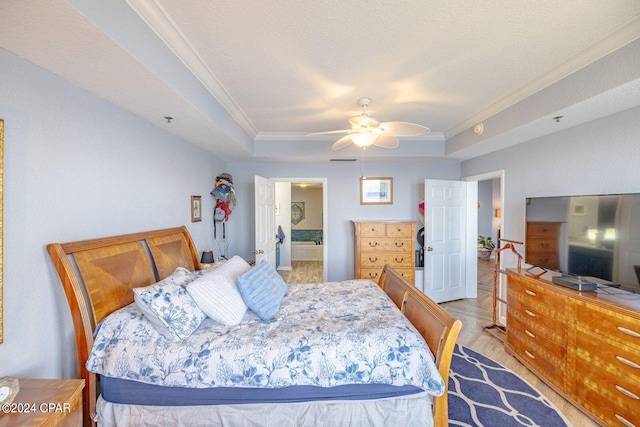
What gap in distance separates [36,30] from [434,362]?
2596mm

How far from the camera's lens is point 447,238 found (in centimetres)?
412

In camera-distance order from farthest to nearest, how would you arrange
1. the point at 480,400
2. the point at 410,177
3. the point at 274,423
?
1. the point at 410,177
2. the point at 480,400
3. the point at 274,423

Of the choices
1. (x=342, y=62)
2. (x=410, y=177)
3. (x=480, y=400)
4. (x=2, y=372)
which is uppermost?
(x=342, y=62)

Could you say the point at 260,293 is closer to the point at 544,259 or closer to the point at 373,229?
the point at 373,229

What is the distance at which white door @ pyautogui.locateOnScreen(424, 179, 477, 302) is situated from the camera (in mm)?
3998

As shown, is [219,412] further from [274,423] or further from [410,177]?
A: [410,177]

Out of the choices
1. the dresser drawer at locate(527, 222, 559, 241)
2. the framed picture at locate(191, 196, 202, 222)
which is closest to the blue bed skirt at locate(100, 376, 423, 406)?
the framed picture at locate(191, 196, 202, 222)

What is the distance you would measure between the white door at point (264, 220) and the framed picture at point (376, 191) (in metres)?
1.54

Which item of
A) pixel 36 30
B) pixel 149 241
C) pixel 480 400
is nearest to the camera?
pixel 36 30

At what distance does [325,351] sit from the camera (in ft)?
5.03

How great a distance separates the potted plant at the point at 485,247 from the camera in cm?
687

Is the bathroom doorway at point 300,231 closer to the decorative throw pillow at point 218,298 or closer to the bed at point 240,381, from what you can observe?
the decorative throw pillow at point 218,298

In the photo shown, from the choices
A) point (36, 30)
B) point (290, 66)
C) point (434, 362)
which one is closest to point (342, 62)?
point (290, 66)

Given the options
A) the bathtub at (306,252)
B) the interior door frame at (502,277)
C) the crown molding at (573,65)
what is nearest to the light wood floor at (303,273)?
the bathtub at (306,252)
